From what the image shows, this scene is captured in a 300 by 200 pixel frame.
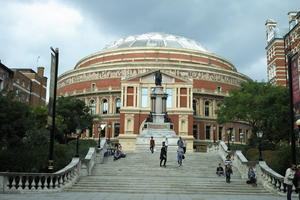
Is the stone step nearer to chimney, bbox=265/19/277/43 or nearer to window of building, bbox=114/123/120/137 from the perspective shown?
window of building, bbox=114/123/120/137

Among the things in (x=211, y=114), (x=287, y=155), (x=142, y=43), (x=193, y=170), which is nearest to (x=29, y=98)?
(x=142, y=43)

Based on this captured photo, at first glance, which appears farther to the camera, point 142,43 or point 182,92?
point 142,43

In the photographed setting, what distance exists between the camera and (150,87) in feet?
212

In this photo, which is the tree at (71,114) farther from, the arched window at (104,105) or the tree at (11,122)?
the tree at (11,122)

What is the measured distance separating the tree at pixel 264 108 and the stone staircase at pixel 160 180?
17851 mm

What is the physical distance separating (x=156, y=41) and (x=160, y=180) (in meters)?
70.6

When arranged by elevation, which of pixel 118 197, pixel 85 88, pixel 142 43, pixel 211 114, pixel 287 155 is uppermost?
pixel 142 43

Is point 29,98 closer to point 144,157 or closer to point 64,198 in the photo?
point 144,157

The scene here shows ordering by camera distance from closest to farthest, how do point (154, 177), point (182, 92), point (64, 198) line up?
point (64, 198)
point (154, 177)
point (182, 92)

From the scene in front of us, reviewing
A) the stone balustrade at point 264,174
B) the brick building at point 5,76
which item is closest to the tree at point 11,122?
the stone balustrade at point 264,174

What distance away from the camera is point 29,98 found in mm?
74312

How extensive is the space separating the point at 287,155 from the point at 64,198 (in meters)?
12.4

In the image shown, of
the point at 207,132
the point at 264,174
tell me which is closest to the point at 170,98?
the point at 207,132

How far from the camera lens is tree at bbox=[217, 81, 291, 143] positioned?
43562 mm
